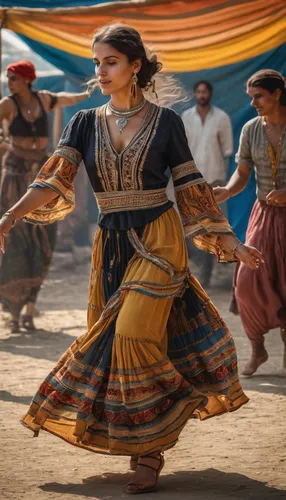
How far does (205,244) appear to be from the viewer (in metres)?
5.55

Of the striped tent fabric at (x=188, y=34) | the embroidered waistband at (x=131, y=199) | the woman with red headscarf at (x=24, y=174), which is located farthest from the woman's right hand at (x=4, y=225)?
the woman with red headscarf at (x=24, y=174)

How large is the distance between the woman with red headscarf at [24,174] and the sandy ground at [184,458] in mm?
1805

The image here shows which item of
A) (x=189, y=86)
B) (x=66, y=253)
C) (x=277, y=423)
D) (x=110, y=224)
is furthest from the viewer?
(x=66, y=253)

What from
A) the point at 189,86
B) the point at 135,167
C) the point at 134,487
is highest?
the point at 189,86

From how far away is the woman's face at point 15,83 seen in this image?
977 centimetres

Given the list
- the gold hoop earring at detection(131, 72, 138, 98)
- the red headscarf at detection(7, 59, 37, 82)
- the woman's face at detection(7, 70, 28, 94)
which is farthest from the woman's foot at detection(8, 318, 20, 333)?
the gold hoop earring at detection(131, 72, 138, 98)

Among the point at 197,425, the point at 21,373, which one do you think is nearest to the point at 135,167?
the point at 197,425

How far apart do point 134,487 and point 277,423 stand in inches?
64.7

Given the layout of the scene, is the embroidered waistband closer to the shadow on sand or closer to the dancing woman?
the dancing woman

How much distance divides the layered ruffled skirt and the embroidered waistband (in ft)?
0.28

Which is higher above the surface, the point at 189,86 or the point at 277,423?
the point at 189,86

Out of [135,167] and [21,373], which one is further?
[21,373]

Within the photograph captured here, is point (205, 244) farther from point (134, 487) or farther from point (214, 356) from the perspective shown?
point (134, 487)

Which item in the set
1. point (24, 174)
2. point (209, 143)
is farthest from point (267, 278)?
point (209, 143)
